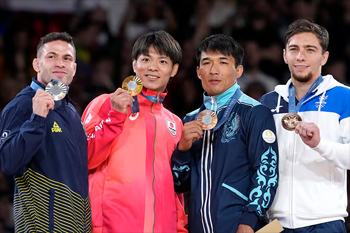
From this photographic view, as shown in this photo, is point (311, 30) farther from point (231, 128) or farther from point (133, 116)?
point (133, 116)

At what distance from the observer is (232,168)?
3.55 m

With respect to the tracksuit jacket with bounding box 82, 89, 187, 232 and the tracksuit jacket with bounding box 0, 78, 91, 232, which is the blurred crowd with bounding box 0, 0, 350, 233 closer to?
the tracksuit jacket with bounding box 82, 89, 187, 232

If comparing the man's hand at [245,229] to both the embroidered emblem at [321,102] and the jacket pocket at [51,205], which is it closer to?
the embroidered emblem at [321,102]

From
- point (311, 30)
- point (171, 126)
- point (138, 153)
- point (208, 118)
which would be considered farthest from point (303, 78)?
point (138, 153)

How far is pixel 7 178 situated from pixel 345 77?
425 centimetres

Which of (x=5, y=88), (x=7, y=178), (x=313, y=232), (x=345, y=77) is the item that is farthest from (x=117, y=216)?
(x=345, y=77)

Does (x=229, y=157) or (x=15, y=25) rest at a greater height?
(x=15, y=25)

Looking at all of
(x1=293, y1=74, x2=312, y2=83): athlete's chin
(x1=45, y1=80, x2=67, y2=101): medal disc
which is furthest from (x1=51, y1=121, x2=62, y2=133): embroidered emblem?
(x1=293, y1=74, x2=312, y2=83): athlete's chin

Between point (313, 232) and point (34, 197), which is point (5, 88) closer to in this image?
point (34, 197)

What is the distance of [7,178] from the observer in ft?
19.8

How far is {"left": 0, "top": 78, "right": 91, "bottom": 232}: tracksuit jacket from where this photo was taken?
319 centimetres

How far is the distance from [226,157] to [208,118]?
285 millimetres

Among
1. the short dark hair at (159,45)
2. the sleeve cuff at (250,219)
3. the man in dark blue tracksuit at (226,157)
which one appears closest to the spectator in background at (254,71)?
the short dark hair at (159,45)

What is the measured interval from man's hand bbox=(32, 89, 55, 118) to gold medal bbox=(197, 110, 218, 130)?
97 centimetres
